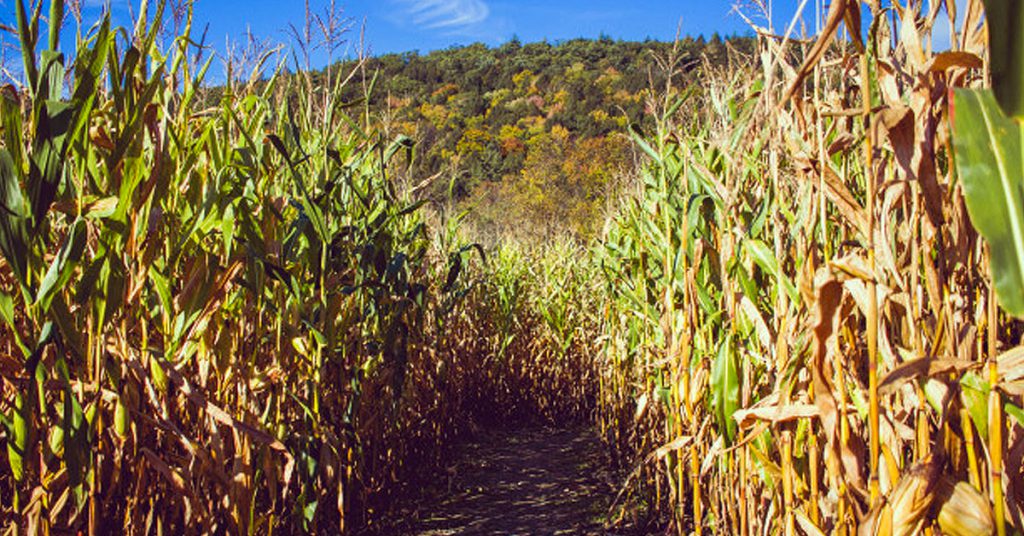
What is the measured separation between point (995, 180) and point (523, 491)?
4.32 m

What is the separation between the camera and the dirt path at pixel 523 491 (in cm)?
398

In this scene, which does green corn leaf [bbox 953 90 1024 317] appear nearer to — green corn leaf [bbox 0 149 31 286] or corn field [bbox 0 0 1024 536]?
corn field [bbox 0 0 1024 536]

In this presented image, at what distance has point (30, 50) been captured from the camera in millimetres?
1302

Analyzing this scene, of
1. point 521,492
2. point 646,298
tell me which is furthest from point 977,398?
point 521,492

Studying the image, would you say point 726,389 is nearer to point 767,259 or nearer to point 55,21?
point 767,259

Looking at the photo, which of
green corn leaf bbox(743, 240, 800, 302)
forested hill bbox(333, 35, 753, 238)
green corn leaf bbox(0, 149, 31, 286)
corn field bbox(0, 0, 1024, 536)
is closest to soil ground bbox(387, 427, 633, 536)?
corn field bbox(0, 0, 1024, 536)

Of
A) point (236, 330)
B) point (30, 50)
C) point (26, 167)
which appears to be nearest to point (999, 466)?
point (30, 50)

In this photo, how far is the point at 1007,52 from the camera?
1.96ft

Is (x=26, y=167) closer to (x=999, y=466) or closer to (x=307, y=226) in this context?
(x=307, y=226)

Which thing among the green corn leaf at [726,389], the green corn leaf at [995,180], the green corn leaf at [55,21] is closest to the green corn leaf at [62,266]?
the green corn leaf at [55,21]

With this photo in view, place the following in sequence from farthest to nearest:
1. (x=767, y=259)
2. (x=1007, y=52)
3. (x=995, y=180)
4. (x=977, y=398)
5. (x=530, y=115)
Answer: (x=530, y=115)
(x=767, y=259)
(x=977, y=398)
(x=995, y=180)
(x=1007, y=52)

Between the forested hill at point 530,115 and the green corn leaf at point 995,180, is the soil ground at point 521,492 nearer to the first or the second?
the green corn leaf at point 995,180

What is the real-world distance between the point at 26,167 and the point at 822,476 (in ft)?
6.61

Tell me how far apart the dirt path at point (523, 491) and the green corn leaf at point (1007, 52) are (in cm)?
352
